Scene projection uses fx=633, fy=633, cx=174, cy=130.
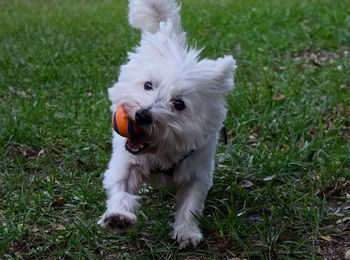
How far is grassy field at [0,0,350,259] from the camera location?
3.46 meters

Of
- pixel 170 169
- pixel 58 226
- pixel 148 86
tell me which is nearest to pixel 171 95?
pixel 148 86

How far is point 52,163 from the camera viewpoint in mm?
4676

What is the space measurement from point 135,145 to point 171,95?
0.32m

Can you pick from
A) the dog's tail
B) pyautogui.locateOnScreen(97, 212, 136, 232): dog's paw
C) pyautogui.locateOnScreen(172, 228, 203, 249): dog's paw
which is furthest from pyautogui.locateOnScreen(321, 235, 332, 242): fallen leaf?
the dog's tail

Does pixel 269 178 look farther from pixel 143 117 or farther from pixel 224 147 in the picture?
pixel 143 117

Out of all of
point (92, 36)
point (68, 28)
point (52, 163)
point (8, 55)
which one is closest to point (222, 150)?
point (52, 163)

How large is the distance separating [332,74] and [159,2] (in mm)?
2372

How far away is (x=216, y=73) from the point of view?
3.41 m

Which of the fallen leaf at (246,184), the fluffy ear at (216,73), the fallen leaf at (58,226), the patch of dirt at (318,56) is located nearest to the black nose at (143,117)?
the fluffy ear at (216,73)

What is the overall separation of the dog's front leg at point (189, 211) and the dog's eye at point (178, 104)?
1.77 feet

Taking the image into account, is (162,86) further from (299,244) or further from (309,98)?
(309,98)

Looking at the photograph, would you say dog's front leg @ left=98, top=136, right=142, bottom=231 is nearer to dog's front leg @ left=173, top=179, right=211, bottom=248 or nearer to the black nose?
dog's front leg @ left=173, top=179, right=211, bottom=248

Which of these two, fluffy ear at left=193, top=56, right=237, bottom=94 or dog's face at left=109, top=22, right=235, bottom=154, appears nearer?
dog's face at left=109, top=22, right=235, bottom=154

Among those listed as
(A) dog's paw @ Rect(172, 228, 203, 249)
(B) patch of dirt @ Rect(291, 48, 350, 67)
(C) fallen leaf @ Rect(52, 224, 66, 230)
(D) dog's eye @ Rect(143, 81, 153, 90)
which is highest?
(D) dog's eye @ Rect(143, 81, 153, 90)
